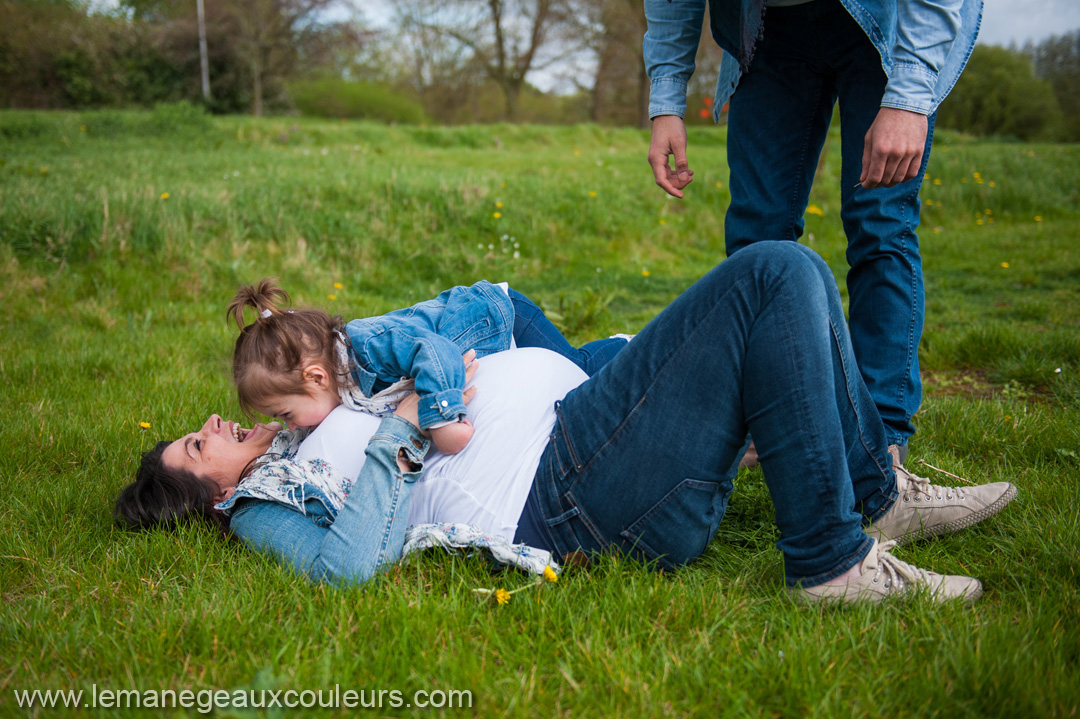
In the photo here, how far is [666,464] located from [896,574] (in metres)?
0.63

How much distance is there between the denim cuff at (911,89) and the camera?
195 cm

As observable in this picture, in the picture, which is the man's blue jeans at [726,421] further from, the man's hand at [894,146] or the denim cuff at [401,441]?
the man's hand at [894,146]

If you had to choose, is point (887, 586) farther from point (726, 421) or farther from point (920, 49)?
point (920, 49)

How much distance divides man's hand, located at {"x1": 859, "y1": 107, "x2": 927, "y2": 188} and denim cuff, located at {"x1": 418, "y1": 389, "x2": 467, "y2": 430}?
135 centimetres

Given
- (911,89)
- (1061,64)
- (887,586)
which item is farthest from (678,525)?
(1061,64)

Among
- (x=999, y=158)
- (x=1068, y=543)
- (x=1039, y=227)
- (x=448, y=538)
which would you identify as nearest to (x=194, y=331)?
(x=448, y=538)

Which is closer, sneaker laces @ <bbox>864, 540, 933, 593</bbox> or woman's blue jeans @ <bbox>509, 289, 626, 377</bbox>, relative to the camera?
sneaker laces @ <bbox>864, 540, 933, 593</bbox>

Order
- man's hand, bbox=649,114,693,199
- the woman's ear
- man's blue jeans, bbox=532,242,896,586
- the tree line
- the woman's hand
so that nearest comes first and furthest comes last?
man's blue jeans, bbox=532,242,896,586, the woman's hand, the woman's ear, man's hand, bbox=649,114,693,199, the tree line

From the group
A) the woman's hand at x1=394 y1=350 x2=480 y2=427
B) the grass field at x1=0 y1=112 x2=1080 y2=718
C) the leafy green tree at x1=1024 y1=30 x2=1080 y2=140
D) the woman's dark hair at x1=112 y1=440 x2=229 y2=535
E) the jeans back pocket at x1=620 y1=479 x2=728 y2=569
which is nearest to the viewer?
the grass field at x1=0 y1=112 x2=1080 y2=718

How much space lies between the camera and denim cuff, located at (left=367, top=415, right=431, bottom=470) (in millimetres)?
1784

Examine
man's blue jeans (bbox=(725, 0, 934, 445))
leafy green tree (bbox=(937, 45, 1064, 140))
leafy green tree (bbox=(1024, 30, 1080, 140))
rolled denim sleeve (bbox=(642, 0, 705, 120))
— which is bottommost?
man's blue jeans (bbox=(725, 0, 934, 445))

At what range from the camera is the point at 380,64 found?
30125 millimetres

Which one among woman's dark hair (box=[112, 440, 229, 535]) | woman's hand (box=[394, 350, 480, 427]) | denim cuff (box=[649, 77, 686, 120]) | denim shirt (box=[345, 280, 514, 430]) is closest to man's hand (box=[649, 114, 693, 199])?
denim cuff (box=[649, 77, 686, 120])

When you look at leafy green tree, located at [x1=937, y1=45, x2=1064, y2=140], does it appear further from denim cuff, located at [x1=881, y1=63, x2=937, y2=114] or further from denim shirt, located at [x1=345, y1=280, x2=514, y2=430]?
denim shirt, located at [x1=345, y1=280, x2=514, y2=430]
